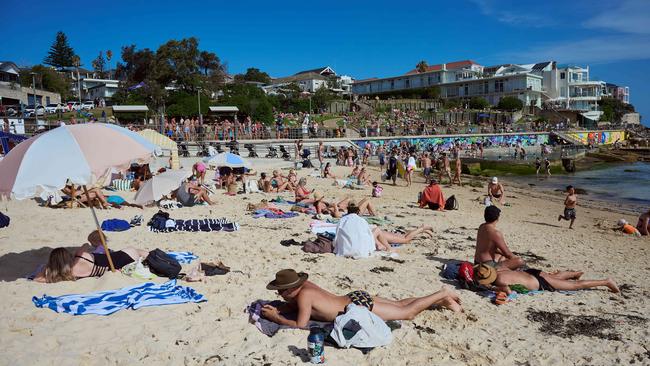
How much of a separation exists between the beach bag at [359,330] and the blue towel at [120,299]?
5.92ft

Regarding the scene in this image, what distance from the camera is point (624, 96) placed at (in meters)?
114

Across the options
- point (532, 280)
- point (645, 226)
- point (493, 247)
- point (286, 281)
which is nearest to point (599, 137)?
point (645, 226)

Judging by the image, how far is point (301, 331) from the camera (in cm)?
438

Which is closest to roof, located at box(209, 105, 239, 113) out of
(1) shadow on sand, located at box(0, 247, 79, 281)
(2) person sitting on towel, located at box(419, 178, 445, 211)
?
(2) person sitting on towel, located at box(419, 178, 445, 211)

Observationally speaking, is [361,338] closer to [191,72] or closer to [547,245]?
[547,245]

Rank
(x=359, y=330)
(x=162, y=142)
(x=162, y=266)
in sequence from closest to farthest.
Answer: (x=359, y=330) → (x=162, y=266) → (x=162, y=142)

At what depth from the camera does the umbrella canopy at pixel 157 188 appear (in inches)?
407

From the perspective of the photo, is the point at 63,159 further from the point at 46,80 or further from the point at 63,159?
the point at 46,80

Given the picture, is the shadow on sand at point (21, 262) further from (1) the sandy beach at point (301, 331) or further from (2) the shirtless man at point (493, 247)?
(2) the shirtless man at point (493, 247)

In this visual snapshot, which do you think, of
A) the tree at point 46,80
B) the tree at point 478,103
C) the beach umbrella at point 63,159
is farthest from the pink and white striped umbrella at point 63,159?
the tree at point 478,103

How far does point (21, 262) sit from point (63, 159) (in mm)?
2527

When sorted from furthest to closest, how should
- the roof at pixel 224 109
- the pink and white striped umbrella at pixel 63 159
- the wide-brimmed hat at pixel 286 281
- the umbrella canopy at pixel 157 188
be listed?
the roof at pixel 224 109 → the umbrella canopy at pixel 157 188 → the pink and white striped umbrella at pixel 63 159 → the wide-brimmed hat at pixel 286 281

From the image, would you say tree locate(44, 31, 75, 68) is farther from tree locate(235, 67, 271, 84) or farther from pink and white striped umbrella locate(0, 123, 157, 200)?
pink and white striped umbrella locate(0, 123, 157, 200)

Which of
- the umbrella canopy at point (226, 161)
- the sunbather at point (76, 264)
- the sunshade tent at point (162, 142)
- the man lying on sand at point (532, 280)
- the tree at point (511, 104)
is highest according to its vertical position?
the tree at point (511, 104)
